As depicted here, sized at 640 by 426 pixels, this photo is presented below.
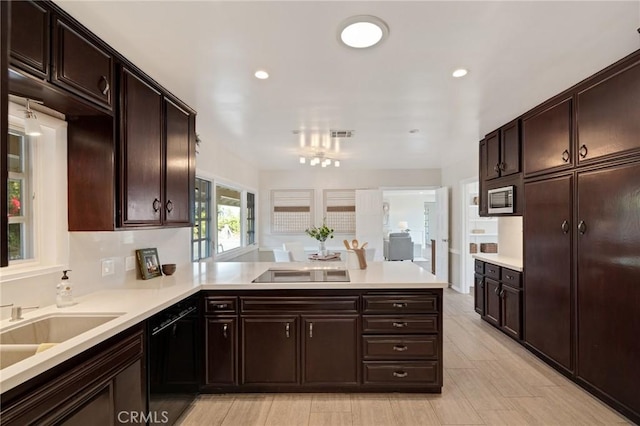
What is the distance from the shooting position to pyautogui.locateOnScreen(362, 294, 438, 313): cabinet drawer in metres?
2.49

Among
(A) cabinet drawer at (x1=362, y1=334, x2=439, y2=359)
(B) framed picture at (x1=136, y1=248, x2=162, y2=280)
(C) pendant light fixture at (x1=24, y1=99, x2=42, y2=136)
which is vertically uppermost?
(C) pendant light fixture at (x1=24, y1=99, x2=42, y2=136)

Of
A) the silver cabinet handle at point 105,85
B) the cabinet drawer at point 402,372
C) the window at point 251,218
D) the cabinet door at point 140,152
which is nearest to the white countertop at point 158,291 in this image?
the cabinet door at point 140,152

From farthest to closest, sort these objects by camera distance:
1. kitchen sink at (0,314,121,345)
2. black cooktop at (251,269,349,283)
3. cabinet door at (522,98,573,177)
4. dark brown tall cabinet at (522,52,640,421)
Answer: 1. cabinet door at (522,98,573,177)
2. black cooktop at (251,269,349,283)
3. dark brown tall cabinet at (522,52,640,421)
4. kitchen sink at (0,314,121,345)

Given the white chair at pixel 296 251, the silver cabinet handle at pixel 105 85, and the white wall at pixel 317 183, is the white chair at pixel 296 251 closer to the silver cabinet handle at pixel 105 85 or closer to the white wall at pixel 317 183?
the white wall at pixel 317 183

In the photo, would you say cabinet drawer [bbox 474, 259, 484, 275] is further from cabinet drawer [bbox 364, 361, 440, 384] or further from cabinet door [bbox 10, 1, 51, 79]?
cabinet door [bbox 10, 1, 51, 79]

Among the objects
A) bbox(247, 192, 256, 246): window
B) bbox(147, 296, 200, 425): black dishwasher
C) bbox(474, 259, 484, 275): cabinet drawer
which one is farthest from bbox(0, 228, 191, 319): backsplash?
bbox(474, 259, 484, 275): cabinet drawer

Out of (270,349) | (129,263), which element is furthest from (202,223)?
(270,349)

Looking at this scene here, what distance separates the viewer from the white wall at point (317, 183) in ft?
22.7

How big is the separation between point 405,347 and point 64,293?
91.0 inches

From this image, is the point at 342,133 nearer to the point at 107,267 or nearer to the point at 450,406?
the point at 107,267

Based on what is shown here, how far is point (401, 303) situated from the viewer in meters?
2.49

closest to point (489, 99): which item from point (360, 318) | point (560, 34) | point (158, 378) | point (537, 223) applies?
point (560, 34)

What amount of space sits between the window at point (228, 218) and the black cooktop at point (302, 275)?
2.01 m

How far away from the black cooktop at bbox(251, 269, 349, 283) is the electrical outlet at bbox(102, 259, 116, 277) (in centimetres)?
105
